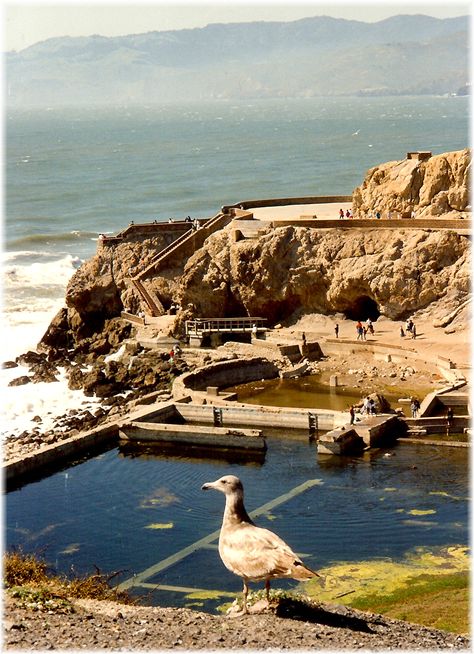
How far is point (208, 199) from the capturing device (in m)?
114

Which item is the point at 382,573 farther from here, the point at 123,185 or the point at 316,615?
the point at 123,185

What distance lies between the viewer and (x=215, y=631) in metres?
17.1

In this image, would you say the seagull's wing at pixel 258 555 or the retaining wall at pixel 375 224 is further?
the retaining wall at pixel 375 224

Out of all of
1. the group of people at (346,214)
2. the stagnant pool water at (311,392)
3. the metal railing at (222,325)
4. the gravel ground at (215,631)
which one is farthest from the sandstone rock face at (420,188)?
the gravel ground at (215,631)

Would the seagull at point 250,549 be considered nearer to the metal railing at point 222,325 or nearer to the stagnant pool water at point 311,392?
the stagnant pool water at point 311,392

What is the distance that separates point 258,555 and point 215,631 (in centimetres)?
137

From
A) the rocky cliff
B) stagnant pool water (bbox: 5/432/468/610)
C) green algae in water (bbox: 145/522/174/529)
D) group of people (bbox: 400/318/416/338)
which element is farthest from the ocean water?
green algae in water (bbox: 145/522/174/529)

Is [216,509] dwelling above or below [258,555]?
below

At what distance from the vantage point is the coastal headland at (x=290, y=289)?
165ft

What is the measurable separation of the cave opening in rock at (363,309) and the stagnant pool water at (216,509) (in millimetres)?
15489

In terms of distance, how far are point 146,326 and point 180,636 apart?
134 ft

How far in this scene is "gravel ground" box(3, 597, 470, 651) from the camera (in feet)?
54.5

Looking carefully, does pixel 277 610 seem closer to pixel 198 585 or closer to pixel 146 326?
pixel 198 585

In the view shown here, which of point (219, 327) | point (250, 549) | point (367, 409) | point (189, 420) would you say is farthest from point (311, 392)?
Result: point (250, 549)
